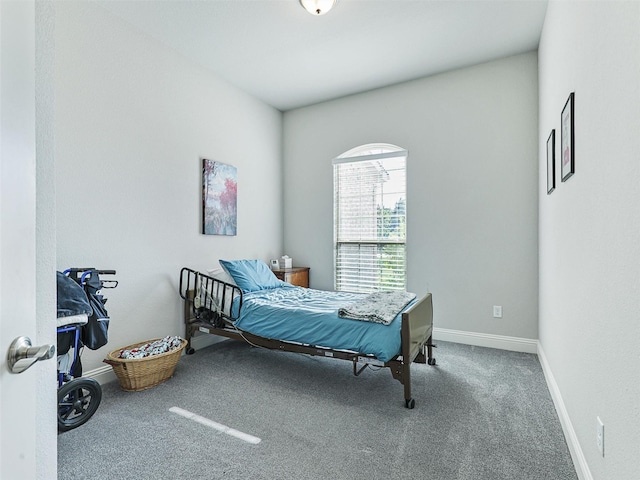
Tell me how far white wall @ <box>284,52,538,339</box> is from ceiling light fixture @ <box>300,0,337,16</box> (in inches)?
70.9

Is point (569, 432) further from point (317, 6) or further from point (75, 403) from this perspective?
point (317, 6)

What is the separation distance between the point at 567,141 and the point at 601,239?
93 cm

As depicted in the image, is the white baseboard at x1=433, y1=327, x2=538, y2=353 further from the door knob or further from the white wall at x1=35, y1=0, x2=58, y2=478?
the door knob

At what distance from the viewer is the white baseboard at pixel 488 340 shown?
137 inches

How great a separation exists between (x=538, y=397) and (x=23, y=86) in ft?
10.6

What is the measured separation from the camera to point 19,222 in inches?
27.1

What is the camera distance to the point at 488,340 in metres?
3.67

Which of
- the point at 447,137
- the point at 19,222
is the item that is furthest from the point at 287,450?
the point at 447,137

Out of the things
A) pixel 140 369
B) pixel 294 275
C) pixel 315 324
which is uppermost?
pixel 294 275

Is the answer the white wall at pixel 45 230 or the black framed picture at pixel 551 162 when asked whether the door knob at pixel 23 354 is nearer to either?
the white wall at pixel 45 230

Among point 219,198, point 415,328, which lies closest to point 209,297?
point 219,198

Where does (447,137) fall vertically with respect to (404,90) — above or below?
below

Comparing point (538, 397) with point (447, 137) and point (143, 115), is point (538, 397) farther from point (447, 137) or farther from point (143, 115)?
point (143, 115)

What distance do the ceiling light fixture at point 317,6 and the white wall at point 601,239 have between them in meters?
1.59
